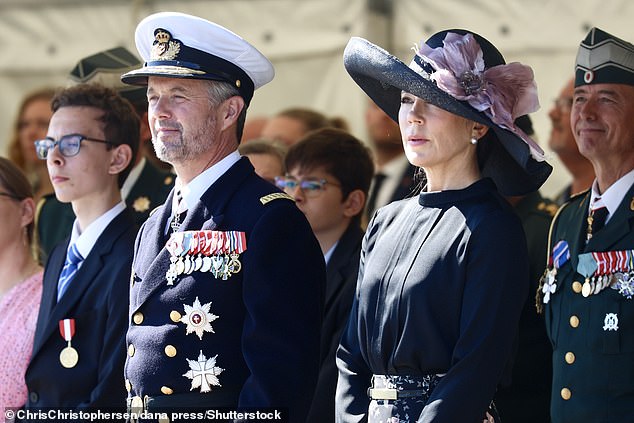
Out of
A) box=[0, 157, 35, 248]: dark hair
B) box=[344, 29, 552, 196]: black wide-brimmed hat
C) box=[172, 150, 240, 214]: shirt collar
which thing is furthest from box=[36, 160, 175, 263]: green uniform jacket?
box=[344, 29, 552, 196]: black wide-brimmed hat

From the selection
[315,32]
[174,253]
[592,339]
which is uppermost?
[315,32]

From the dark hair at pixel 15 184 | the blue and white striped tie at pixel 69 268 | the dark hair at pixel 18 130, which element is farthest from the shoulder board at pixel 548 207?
the dark hair at pixel 18 130

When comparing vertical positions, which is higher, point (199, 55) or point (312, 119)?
point (312, 119)

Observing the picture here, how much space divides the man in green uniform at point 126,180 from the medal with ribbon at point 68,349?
83 cm

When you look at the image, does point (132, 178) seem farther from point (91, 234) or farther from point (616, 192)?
point (616, 192)

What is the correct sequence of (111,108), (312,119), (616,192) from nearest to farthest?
(616,192) < (111,108) < (312,119)

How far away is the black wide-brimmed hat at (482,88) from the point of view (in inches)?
156

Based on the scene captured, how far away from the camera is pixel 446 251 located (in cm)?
385

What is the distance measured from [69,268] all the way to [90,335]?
14.9 inches

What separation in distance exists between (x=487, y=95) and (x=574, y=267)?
3.42ft

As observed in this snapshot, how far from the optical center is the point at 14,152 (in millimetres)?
7512

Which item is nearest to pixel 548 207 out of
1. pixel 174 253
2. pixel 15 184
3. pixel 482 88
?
pixel 482 88

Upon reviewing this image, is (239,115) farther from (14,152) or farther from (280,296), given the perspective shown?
(14,152)

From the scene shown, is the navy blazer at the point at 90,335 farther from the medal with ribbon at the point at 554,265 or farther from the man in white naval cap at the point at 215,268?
the medal with ribbon at the point at 554,265
